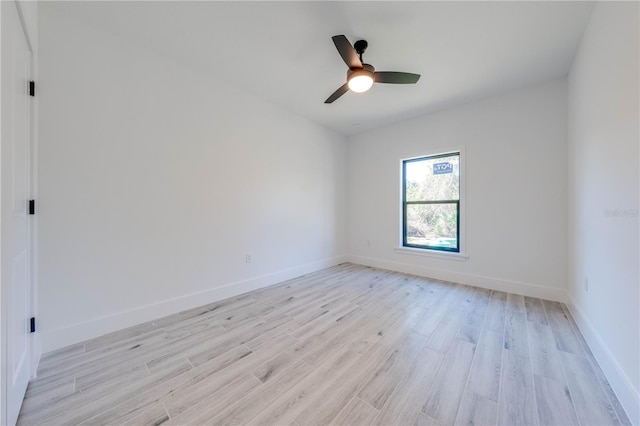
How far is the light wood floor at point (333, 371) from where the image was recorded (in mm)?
1271

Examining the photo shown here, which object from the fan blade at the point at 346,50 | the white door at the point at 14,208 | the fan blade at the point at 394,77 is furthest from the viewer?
the fan blade at the point at 394,77

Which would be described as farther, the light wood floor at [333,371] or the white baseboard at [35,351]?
the white baseboard at [35,351]

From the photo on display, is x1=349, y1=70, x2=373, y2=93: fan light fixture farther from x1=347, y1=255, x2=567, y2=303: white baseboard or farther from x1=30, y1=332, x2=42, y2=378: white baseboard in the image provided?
x1=30, y1=332, x2=42, y2=378: white baseboard

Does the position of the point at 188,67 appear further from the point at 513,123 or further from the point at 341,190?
the point at 513,123

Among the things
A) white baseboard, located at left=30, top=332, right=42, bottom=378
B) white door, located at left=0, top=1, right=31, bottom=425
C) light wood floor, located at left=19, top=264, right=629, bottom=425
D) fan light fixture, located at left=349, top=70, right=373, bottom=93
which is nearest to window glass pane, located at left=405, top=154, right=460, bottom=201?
light wood floor, located at left=19, top=264, right=629, bottom=425

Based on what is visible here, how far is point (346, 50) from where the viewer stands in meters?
1.91

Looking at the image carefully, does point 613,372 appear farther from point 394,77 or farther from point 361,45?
point 361,45

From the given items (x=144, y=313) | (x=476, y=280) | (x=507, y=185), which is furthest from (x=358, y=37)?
(x=476, y=280)

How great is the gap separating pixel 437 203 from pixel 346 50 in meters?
2.85

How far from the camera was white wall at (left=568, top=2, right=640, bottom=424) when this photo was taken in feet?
4.25

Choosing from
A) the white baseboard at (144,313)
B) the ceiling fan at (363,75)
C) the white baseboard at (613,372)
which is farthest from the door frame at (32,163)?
the white baseboard at (613,372)

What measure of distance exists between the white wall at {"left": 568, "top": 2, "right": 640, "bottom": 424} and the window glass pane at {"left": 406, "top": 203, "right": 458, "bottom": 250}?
1448 mm

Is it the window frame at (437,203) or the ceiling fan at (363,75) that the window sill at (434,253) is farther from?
the ceiling fan at (363,75)

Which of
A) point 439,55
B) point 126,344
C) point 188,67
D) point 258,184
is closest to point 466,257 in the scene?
point 439,55
